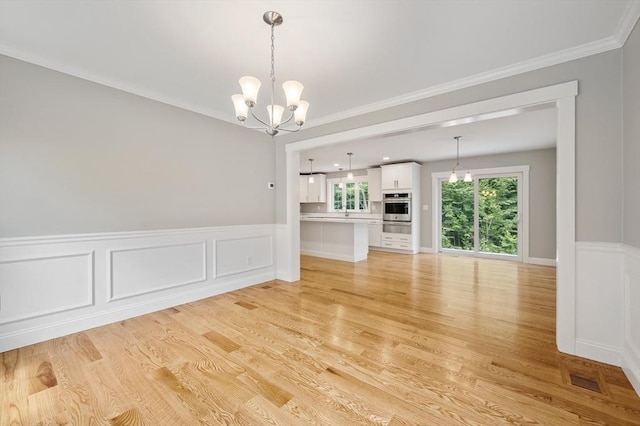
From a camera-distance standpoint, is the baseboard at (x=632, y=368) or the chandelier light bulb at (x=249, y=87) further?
the chandelier light bulb at (x=249, y=87)

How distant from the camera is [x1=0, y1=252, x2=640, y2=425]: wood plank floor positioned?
1.59 meters

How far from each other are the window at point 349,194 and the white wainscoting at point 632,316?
21.3 ft

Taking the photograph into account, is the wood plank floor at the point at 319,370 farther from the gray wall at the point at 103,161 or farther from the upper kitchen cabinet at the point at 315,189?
the upper kitchen cabinet at the point at 315,189

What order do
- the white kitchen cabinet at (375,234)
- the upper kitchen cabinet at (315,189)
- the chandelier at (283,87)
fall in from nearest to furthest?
1. the chandelier at (283,87)
2. the white kitchen cabinet at (375,234)
3. the upper kitchen cabinet at (315,189)

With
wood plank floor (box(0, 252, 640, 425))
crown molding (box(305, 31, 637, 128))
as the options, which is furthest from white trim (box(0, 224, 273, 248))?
crown molding (box(305, 31, 637, 128))

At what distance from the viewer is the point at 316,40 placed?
216 centimetres

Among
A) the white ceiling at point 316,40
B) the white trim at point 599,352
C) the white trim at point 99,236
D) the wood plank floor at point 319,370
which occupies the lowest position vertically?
the wood plank floor at point 319,370

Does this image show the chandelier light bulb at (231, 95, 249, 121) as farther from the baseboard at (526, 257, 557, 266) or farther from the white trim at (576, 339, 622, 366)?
the baseboard at (526, 257, 557, 266)

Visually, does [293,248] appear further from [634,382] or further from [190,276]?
[634,382]

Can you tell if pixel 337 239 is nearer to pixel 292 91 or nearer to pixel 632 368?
pixel 292 91

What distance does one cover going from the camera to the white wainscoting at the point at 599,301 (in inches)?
81.9

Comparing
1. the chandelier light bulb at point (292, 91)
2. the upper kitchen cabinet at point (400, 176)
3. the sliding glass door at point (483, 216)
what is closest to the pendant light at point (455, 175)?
the sliding glass door at point (483, 216)

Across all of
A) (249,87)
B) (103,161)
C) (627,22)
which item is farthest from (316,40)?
(103,161)

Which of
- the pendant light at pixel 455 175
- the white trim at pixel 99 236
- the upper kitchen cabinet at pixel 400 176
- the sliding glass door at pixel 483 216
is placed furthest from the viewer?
the upper kitchen cabinet at pixel 400 176
